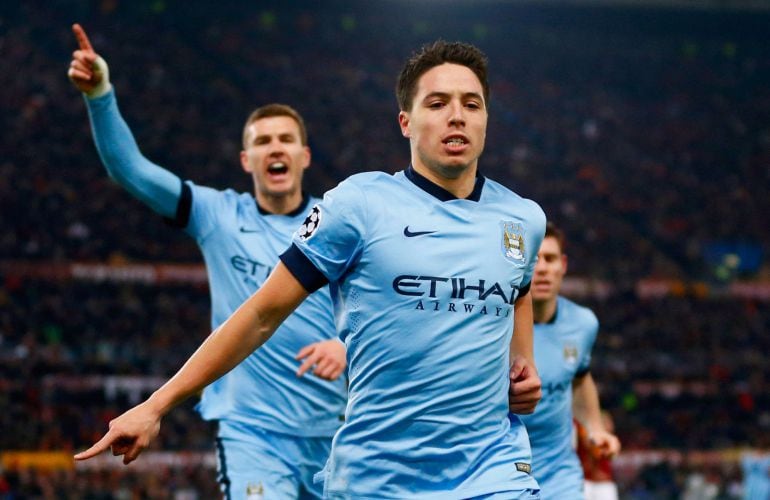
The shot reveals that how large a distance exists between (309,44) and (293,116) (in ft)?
90.7

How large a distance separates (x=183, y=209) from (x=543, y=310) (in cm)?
217

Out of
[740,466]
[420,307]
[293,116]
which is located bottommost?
[740,466]

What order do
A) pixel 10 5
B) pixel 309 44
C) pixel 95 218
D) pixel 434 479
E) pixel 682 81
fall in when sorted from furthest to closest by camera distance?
pixel 682 81
pixel 309 44
pixel 10 5
pixel 95 218
pixel 434 479

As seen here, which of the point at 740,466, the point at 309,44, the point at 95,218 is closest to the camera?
the point at 740,466

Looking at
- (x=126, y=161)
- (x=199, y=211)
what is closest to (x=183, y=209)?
(x=199, y=211)

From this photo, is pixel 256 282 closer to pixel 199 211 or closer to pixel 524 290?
pixel 199 211

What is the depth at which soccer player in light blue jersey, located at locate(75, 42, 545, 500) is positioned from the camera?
3264 mm

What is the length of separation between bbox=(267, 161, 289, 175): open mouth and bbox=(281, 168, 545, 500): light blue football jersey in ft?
7.05

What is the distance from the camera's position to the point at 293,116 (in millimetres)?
5648

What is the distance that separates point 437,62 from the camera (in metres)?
3.52

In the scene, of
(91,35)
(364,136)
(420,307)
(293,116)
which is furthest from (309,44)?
(420,307)

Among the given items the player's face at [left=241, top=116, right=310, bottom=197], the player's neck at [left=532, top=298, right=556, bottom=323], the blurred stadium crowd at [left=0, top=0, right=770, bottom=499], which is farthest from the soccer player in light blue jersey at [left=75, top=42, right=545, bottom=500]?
the blurred stadium crowd at [left=0, top=0, right=770, bottom=499]

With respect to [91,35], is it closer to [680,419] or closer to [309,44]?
[309,44]

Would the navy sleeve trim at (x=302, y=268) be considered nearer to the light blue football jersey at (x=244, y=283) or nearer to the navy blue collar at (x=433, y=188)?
the navy blue collar at (x=433, y=188)
